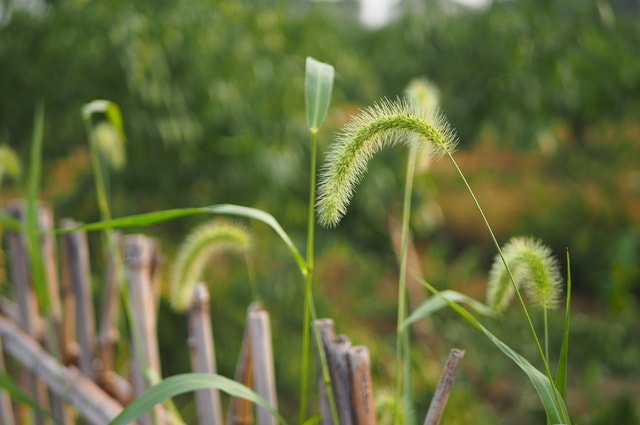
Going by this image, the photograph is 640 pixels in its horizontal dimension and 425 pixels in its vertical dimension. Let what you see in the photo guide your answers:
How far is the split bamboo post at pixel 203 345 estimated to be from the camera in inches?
50.6

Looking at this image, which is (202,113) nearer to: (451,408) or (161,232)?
(161,232)

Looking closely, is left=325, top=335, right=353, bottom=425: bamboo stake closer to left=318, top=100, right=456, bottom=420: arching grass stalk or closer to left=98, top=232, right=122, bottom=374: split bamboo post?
left=318, top=100, right=456, bottom=420: arching grass stalk

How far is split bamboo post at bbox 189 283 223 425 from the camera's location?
50.6 inches

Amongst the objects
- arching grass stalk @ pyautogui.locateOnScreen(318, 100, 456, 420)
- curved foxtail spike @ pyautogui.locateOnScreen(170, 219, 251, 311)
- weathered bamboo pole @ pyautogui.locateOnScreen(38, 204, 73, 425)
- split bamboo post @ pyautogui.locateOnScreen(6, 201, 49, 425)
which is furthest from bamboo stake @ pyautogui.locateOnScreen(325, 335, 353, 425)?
split bamboo post @ pyautogui.locateOnScreen(6, 201, 49, 425)

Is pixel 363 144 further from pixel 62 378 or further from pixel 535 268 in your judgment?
pixel 62 378

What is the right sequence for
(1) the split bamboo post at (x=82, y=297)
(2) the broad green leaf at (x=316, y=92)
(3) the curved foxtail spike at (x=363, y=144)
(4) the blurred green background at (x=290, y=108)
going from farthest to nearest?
(4) the blurred green background at (x=290, y=108)
(1) the split bamboo post at (x=82, y=297)
(2) the broad green leaf at (x=316, y=92)
(3) the curved foxtail spike at (x=363, y=144)

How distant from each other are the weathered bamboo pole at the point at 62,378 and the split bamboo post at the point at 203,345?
7.6 inches

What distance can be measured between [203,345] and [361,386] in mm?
484

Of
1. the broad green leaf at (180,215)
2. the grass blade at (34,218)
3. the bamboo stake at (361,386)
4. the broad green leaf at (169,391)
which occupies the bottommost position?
the broad green leaf at (169,391)

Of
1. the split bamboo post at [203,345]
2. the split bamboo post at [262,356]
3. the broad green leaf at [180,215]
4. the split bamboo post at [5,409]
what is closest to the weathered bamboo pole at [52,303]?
the split bamboo post at [5,409]

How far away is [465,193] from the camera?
27.5 ft

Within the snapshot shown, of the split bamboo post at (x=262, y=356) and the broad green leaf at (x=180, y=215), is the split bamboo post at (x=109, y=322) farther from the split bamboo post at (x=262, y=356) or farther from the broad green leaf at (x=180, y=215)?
the broad green leaf at (x=180, y=215)

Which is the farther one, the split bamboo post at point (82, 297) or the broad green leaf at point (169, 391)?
the split bamboo post at point (82, 297)

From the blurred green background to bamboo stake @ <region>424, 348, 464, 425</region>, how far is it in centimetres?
195
